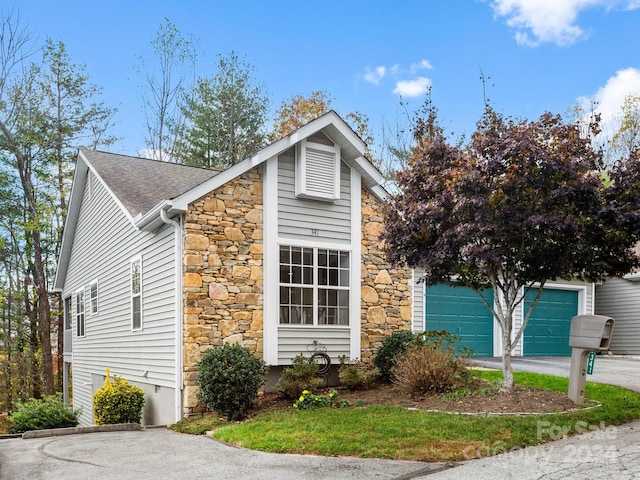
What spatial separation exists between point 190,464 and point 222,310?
4128 millimetres

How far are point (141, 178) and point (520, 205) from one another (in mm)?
9544

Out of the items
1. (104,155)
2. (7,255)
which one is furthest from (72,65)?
(104,155)

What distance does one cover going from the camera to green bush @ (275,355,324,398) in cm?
1052

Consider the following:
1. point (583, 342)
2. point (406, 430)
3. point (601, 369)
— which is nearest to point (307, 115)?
point (601, 369)

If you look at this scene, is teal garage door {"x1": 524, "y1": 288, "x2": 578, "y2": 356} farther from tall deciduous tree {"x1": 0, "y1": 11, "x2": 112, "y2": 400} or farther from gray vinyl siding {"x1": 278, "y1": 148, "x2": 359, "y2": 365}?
tall deciduous tree {"x1": 0, "y1": 11, "x2": 112, "y2": 400}

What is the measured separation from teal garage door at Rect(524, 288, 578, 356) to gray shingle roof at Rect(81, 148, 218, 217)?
→ 34.3 feet

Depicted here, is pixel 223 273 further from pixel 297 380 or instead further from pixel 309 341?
pixel 297 380

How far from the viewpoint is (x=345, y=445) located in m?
7.00

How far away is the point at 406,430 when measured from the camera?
7430 millimetres

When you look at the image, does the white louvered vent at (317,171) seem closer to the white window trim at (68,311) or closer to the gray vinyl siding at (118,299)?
the gray vinyl siding at (118,299)

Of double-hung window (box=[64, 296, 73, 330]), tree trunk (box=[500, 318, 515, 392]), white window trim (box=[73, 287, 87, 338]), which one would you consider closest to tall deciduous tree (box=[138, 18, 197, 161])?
double-hung window (box=[64, 296, 73, 330])

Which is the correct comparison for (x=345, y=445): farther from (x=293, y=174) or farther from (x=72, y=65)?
(x=72, y=65)

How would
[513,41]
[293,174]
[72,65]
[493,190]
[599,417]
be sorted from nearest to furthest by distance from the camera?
1. [599,417]
2. [493,190]
3. [293,174]
4. [513,41]
5. [72,65]

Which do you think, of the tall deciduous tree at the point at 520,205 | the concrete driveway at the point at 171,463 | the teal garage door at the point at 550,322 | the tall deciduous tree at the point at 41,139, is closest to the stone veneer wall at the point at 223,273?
the concrete driveway at the point at 171,463
